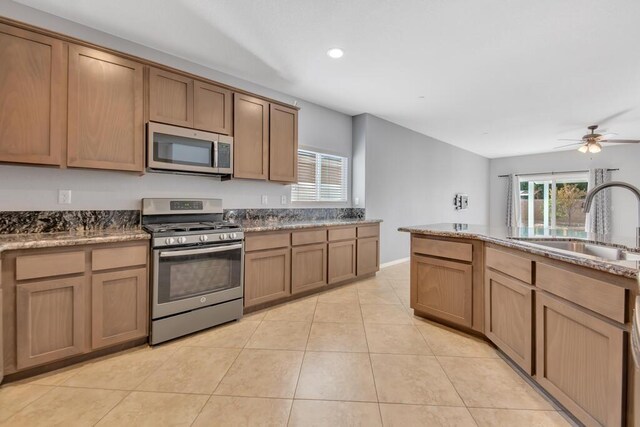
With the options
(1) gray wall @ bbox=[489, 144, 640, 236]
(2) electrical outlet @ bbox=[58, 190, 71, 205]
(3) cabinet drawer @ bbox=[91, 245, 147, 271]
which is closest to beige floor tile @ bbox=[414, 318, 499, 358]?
(3) cabinet drawer @ bbox=[91, 245, 147, 271]

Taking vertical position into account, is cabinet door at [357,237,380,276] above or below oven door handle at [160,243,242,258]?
below

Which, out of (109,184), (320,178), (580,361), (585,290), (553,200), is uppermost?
(320,178)

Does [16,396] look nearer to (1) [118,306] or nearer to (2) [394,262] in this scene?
(1) [118,306]

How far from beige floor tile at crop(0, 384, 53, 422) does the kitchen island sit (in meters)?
3.02

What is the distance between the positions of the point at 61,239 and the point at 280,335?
1806 millimetres

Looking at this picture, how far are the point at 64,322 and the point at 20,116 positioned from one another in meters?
1.48

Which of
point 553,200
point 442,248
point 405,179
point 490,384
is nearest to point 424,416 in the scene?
point 490,384

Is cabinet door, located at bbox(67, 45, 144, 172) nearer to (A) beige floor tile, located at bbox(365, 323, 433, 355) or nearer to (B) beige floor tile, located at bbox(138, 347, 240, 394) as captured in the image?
(B) beige floor tile, located at bbox(138, 347, 240, 394)

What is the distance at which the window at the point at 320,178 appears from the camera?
13.8 feet

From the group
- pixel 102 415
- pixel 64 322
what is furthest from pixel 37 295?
pixel 102 415

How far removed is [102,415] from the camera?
158cm

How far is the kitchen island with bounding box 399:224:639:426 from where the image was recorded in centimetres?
126

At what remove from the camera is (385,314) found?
307 cm

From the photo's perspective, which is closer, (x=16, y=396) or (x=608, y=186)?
(x=16, y=396)
